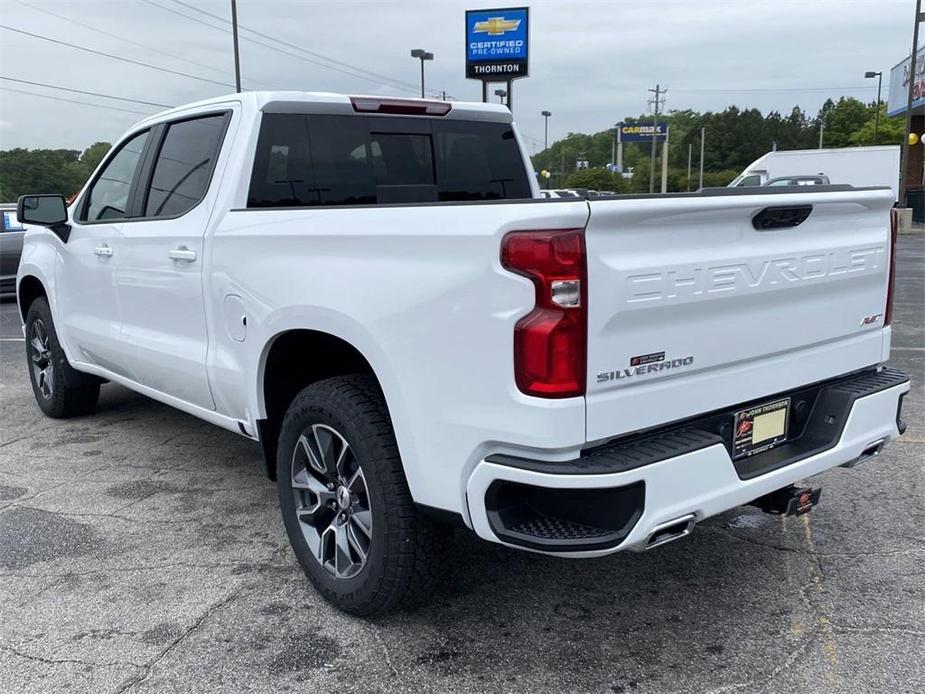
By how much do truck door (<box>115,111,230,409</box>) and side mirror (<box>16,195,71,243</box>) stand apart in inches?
33.6

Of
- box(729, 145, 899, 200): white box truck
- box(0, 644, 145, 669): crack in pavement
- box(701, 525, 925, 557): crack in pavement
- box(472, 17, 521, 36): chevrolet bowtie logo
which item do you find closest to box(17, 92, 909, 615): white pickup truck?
box(701, 525, 925, 557): crack in pavement

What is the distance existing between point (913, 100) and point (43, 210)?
3428 centimetres

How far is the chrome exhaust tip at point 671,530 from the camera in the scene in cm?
250

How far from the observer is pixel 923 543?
3729 mm

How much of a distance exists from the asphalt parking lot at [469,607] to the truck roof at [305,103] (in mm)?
1984

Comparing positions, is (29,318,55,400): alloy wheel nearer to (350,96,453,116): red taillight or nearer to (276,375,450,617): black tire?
(350,96,453,116): red taillight

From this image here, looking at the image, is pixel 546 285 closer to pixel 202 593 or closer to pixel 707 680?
pixel 707 680

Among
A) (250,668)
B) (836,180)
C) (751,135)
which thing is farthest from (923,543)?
(751,135)

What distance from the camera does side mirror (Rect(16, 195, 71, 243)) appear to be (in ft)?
16.6

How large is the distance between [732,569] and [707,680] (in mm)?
886

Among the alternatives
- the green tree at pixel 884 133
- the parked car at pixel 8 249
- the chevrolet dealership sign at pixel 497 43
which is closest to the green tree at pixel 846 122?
the green tree at pixel 884 133

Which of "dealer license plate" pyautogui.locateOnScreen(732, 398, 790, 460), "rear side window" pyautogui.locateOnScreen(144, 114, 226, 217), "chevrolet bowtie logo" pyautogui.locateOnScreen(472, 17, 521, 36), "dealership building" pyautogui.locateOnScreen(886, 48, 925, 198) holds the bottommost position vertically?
"dealer license plate" pyautogui.locateOnScreen(732, 398, 790, 460)

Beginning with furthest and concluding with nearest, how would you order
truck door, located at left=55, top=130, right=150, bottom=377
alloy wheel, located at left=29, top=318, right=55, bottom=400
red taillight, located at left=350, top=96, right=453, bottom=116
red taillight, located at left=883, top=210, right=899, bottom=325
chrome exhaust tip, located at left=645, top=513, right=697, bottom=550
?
alloy wheel, located at left=29, top=318, right=55, bottom=400 → truck door, located at left=55, top=130, right=150, bottom=377 → red taillight, located at left=350, top=96, right=453, bottom=116 → red taillight, located at left=883, top=210, right=899, bottom=325 → chrome exhaust tip, located at left=645, top=513, right=697, bottom=550

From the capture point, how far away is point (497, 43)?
28297 mm
